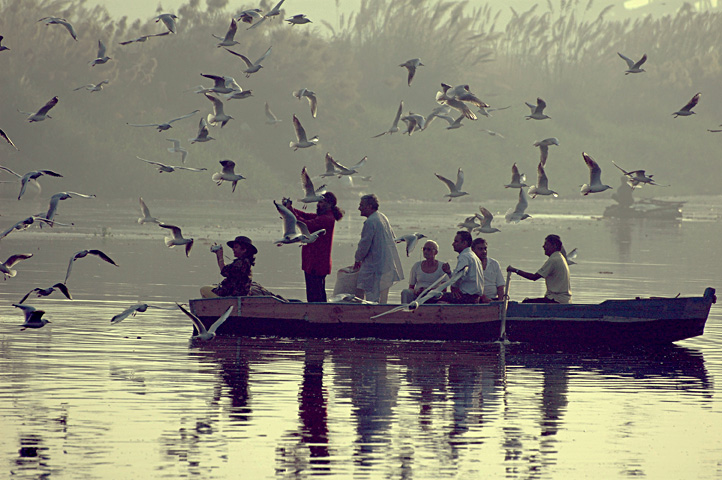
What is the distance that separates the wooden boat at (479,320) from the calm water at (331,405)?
222mm

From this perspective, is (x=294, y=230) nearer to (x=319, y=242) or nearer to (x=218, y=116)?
(x=319, y=242)

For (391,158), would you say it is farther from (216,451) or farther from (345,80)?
(216,451)

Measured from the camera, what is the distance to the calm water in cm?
1150

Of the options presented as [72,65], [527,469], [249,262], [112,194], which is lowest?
[527,469]

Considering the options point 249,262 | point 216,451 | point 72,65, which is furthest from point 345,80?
point 216,451

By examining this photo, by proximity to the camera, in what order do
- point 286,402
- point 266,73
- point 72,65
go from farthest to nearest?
1. point 266,73
2. point 72,65
3. point 286,402

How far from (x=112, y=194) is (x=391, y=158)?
78.3ft

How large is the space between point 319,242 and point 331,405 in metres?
5.09

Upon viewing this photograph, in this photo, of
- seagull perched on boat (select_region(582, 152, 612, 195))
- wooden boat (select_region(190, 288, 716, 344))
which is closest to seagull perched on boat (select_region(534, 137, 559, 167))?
seagull perched on boat (select_region(582, 152, 612, 195))

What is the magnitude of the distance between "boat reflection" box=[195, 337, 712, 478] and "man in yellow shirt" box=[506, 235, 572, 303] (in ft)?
2.50

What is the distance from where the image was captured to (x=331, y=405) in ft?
46.6

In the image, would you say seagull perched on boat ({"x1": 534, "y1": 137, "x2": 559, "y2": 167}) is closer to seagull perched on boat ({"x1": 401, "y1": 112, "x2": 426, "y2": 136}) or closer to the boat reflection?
seagull perched on boat ({"x1": 401, "y1": 112, "x2": 426, "y2": 136})

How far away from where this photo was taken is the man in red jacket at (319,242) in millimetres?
18875

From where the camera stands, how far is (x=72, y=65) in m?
100
